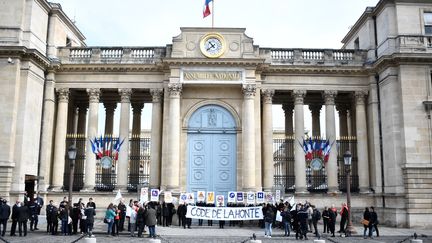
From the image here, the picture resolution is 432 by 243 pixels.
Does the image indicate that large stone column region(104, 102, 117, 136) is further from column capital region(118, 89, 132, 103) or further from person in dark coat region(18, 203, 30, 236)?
person in dark coat region(18, 203, 30, 236)

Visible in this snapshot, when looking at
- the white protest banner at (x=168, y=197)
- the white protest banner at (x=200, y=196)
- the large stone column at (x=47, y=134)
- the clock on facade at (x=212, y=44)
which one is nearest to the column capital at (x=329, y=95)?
the clock on facade at (x=212, y=44)

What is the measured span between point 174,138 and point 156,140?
5.50ft

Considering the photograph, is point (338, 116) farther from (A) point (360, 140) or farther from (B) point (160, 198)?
(B) point (160, 198)

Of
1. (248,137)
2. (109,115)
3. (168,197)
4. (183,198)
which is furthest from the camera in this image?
(109,115)

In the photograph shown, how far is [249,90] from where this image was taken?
29.0 m

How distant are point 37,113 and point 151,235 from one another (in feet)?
42.8

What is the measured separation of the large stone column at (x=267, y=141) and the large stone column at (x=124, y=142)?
8790 millimetres

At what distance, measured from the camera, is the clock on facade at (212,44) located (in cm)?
2925

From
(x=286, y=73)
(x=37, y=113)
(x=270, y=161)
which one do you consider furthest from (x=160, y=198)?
(x=286, y=73)

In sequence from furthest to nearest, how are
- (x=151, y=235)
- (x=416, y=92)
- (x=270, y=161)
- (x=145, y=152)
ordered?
(x=145, y=152) → (x=270, y=161) → (x=416, y=92) → (x=151, y=235)

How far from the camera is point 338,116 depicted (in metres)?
35.7

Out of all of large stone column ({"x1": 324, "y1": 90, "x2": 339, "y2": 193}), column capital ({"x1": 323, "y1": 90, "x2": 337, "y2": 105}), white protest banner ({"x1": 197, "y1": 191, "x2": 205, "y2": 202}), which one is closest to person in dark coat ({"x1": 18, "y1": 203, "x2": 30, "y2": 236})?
white protest banner ({"x1": 197, "y1": 191, "x2": 205, "y2": 202})

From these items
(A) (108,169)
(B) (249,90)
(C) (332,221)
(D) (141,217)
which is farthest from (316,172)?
(D) (141,217)

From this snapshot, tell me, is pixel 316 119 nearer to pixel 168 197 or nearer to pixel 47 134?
pixel 168 197
